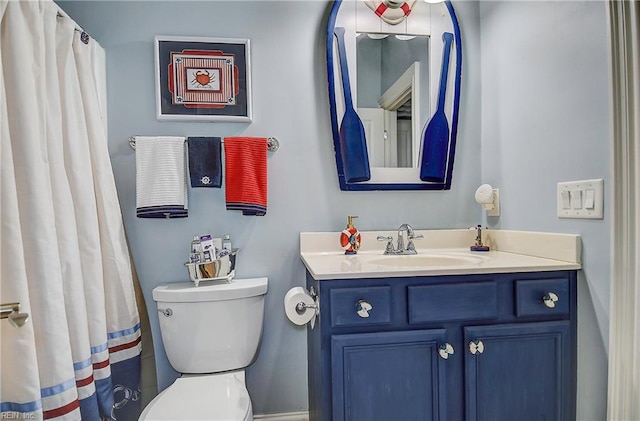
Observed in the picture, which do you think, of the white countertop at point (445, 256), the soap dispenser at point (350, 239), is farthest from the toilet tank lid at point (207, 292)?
the soap dispenser at point (350, 239)

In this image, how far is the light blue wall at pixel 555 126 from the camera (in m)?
1.08

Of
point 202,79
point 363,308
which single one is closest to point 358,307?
point 363,308

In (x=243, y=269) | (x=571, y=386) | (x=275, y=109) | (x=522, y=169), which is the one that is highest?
(x=275, y=109)

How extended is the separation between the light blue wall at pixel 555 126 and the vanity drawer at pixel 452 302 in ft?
1.05

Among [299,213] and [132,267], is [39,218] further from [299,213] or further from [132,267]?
[299,213]

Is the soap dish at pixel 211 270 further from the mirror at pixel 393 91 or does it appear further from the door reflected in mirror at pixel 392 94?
the door reflected in mirror at pixel 392 94

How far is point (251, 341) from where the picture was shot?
4.61ft

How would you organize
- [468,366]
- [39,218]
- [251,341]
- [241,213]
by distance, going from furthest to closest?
[241,213] < [251,341] < [468,366] < [39,218]

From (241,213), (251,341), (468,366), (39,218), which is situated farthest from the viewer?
(241,213)

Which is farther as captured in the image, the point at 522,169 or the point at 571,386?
the point at 522,169

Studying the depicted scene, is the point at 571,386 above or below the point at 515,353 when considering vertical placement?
below

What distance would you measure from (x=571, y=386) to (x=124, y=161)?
1862 millimetres

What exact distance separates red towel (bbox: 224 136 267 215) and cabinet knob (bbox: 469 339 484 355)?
914mm

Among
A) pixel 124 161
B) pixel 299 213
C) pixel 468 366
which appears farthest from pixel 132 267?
pixel 468 366
